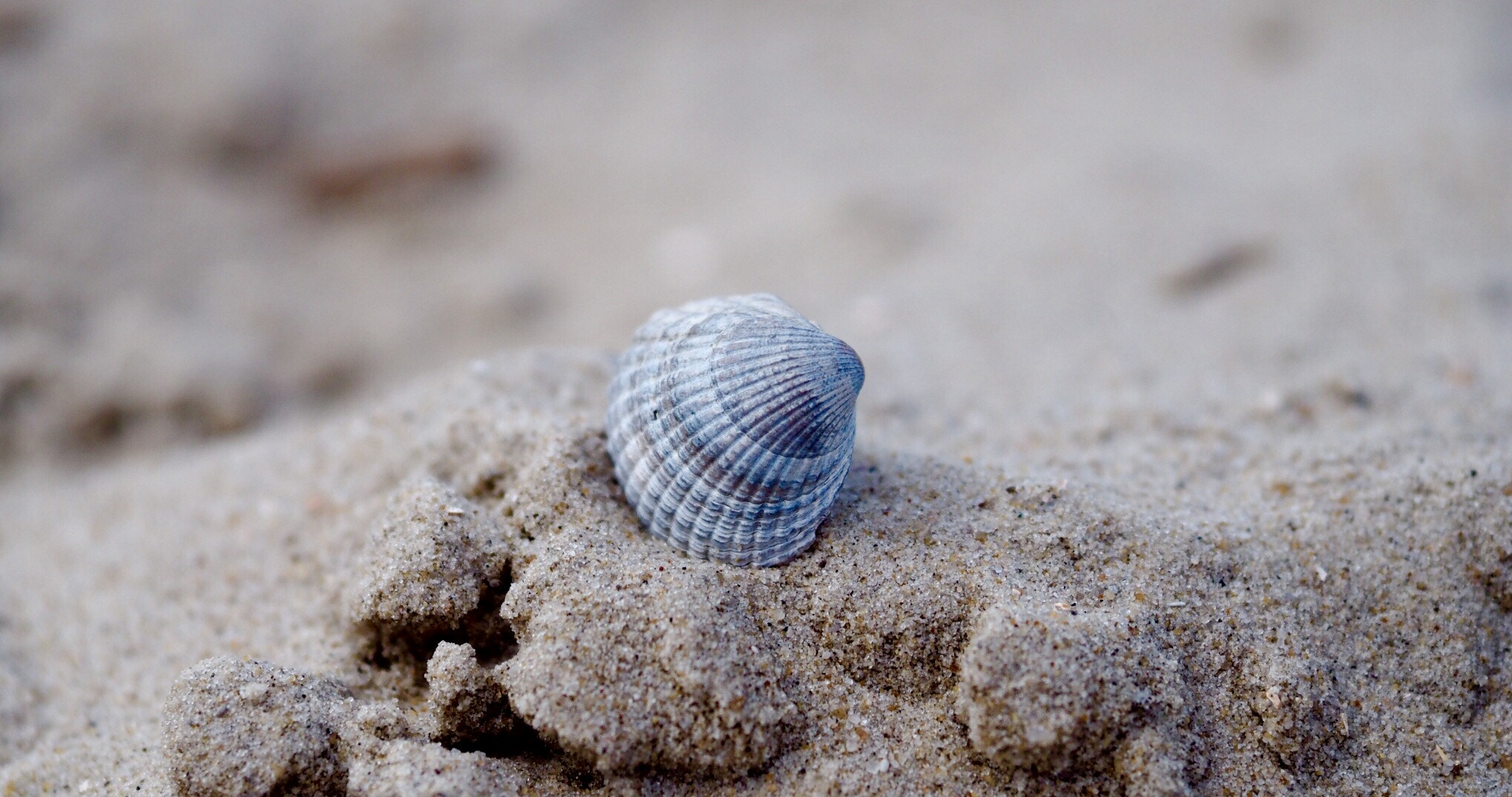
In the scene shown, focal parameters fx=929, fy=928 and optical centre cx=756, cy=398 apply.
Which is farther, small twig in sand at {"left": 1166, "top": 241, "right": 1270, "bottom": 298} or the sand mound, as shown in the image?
small twig in sand at {"left": 1166, "top": 241, "right": 1270, "bottom": 298}

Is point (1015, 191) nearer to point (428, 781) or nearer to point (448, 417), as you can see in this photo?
point (448, 417)

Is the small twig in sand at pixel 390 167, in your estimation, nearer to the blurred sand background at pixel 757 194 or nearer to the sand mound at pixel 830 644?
the blurred sand background at pixel 757 194

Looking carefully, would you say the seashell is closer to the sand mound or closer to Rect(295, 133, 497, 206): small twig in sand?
the sand mound

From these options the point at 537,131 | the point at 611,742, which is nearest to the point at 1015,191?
the point at 537,131

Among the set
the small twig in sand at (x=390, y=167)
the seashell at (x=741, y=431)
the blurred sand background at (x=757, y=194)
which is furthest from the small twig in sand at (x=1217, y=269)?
the small twig in sand at (x=390, y=167)

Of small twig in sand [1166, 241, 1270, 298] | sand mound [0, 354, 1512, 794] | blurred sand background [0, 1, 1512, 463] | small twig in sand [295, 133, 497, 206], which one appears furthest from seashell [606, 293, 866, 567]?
small twig in sand [295, 133, 497, 206]

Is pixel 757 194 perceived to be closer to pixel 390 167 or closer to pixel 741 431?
pixel 390 167
